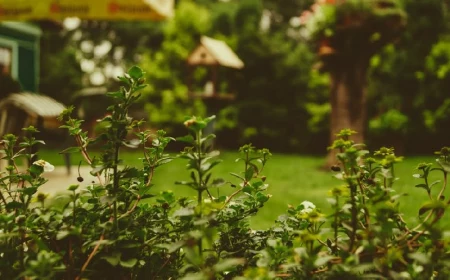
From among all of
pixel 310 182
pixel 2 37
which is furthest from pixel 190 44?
pixel 310 182

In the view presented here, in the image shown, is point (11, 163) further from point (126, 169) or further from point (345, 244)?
point (345, 244)

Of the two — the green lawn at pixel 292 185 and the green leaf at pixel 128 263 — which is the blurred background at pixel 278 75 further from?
the green leaf at pixel 128 263

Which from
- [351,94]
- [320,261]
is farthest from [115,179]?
[351,94]

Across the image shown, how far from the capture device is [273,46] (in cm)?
1407

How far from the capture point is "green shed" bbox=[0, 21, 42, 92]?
10.3 m

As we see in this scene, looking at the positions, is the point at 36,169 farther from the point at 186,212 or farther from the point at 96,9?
the point at 96,9

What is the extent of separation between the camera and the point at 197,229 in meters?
1.29

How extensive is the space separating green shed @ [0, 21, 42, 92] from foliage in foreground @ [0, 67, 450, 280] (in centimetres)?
956

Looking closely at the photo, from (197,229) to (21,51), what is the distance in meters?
10.8

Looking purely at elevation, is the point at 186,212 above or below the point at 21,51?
below

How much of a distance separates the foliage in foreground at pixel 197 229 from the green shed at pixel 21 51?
956 centimetres

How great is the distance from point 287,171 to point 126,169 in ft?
24.1

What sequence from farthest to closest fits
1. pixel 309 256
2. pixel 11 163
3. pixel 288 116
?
pixel 288 116, pixel 11 163, pixel 309 256

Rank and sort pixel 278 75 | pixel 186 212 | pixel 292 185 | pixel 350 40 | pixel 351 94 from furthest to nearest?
1. pixel 278 75
2. pixel 351 94
3. pixel 350 40
4. pixel 292 185
5. pixel 186 212
